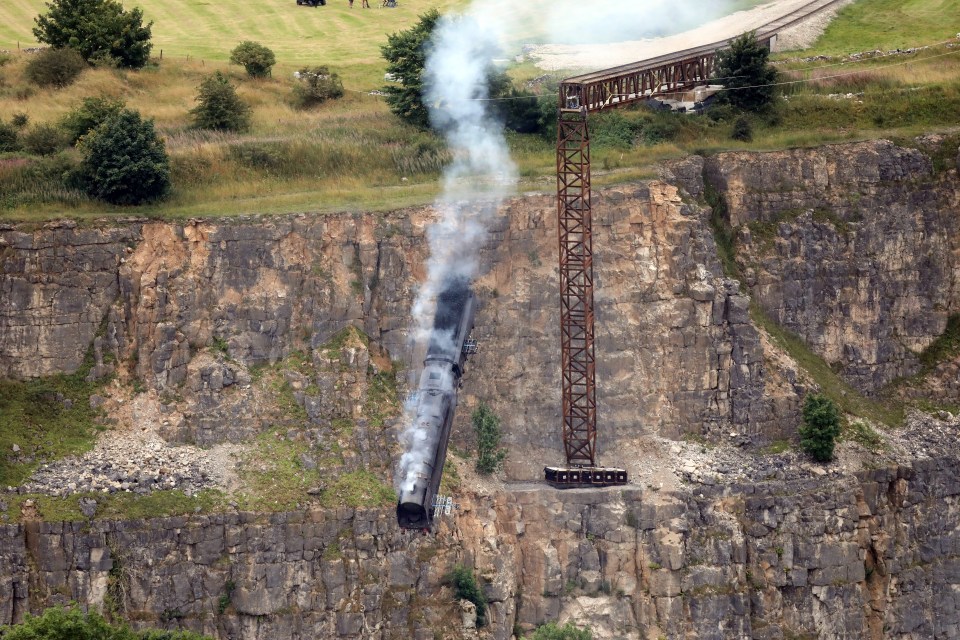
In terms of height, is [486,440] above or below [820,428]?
below

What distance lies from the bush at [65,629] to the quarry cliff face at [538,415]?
414 inches

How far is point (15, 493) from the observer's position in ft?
289

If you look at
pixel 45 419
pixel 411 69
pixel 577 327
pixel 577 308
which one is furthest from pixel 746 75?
pixel 45 419

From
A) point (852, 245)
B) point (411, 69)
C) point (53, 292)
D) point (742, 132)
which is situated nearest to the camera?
point (53, 292)

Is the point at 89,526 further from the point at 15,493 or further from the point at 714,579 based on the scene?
the point at 714,579

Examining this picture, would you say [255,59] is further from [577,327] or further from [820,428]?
[820,428]

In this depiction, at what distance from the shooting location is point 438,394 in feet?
298

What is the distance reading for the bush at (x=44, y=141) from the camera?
10444 centimetres

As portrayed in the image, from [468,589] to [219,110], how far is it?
34991 mm

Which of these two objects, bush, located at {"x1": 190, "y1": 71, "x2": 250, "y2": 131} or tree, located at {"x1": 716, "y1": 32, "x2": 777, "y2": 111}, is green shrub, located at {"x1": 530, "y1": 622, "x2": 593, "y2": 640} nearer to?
tree, located at {"x1": 716, "y1": 32, "x2": 777, "y2": 111}

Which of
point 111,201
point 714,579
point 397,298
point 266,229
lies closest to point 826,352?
point 714,579

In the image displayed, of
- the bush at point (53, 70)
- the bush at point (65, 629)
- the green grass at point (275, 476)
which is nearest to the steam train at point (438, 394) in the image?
the green grass at point (275, 476)

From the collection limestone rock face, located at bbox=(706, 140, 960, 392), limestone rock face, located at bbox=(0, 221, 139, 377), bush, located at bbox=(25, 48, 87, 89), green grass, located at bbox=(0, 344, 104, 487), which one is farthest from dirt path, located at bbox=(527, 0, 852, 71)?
green grass, located at bbox=(0, 344, 104, 487)

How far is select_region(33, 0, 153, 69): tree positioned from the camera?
120250mm
